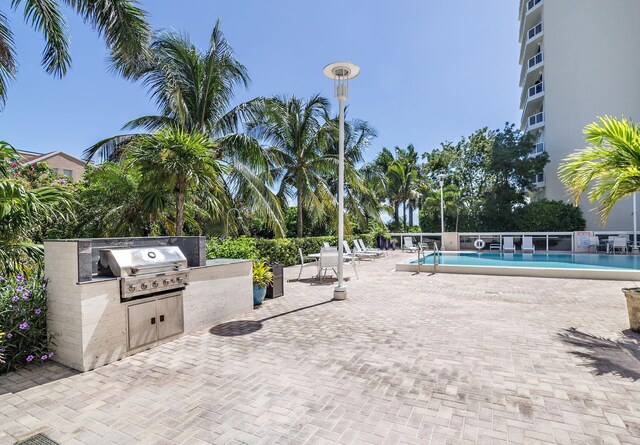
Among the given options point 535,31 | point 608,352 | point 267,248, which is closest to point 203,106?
point 267,248

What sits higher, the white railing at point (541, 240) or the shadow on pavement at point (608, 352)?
the white railing at point (541, 240)

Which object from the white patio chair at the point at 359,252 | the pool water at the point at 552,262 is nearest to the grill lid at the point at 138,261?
the white patio chair at the point at 359,252

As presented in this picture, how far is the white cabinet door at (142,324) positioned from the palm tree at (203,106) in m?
6.52

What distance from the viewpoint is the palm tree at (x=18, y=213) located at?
13.2 feet

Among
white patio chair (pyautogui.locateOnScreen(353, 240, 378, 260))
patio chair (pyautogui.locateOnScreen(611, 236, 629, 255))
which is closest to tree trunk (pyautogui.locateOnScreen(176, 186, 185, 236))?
white patio chair (pyautogui.locateOnScreen(353, 240, 378, 260))

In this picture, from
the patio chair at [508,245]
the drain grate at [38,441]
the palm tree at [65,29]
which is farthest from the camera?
the patio chair at [508,245]

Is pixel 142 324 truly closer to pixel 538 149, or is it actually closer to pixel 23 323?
pixel 23 323

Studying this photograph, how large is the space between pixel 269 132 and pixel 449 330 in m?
12.6

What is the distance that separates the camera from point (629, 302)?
5238 mm

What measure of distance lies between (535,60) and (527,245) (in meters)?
19.8

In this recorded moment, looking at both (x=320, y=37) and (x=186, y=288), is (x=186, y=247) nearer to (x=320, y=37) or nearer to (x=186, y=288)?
(x=186, y=288)

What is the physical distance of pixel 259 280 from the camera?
23.2ft

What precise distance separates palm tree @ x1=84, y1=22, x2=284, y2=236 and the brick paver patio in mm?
6082

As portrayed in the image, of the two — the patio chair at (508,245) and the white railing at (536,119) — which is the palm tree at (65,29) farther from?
the white railing at (536,119)
